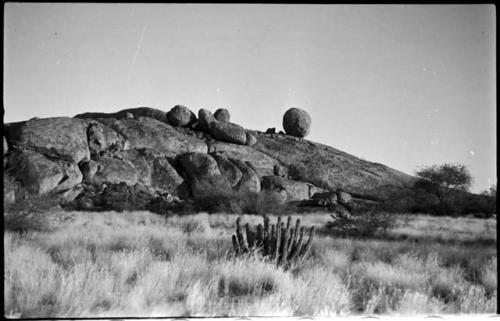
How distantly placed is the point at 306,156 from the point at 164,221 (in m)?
8.45

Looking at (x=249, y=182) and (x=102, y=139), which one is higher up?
(x=102, y=139)

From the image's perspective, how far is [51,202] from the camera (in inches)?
412

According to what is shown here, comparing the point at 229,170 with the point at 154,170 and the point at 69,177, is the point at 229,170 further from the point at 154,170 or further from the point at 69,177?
the point at 69,177

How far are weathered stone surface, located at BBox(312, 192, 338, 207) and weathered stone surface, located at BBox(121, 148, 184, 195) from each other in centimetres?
439

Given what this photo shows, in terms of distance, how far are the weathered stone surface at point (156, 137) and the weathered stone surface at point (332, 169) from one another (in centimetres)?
259

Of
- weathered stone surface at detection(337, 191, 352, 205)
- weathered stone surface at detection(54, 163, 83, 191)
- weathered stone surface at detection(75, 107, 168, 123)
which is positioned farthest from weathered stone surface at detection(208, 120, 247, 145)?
weathered stone surface at detection(54, 163, 83, 191)

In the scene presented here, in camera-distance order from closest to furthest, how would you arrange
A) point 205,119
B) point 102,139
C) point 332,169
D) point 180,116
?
1. point 102,139
2. point 332,169
3. point 180,116
4. point 205,119

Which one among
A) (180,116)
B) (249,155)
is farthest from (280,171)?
(180,116)

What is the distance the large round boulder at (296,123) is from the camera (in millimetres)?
21500

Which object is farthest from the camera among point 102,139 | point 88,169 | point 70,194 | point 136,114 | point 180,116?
point 136,114

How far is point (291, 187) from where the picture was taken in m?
16.3

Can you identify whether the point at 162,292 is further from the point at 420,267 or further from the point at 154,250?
the point at 420,267

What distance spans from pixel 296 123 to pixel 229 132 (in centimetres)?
415

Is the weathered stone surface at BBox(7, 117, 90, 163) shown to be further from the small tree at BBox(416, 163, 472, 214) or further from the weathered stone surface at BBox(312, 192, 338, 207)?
the small tree at BBox(416, 163, 472, 214)
